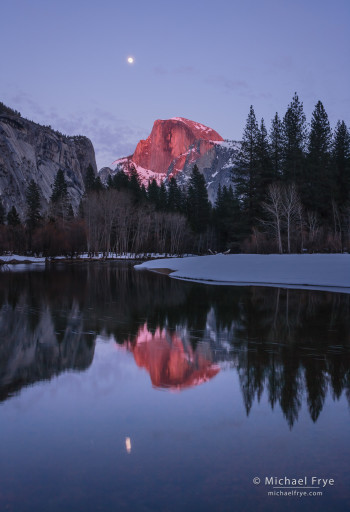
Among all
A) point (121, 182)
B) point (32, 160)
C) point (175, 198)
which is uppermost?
point (32, 160)

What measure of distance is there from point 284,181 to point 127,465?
43444mm

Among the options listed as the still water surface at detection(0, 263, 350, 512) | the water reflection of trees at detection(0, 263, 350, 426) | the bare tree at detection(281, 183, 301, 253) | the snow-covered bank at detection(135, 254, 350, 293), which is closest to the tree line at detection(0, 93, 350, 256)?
the bare tree at detection(281, 183, 301, 253)

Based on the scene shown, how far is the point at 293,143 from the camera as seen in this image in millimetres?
45844

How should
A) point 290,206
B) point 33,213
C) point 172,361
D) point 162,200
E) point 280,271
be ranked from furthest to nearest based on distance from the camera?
point 162,200
point 33,213
point 290,206
point 280,271
point 172,361

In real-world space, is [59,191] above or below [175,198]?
above

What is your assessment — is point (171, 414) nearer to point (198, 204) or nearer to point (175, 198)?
point (198, 204)

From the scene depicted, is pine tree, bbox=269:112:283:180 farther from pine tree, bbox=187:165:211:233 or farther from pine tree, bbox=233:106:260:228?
pine tree, bbox=187:165:211:233

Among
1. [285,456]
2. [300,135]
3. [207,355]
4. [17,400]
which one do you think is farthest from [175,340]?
[300,135]

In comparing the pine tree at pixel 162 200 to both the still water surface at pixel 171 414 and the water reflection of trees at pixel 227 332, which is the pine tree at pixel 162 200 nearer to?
the water reflection of trees at pixel 227 332

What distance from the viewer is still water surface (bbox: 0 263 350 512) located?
293 centimetres

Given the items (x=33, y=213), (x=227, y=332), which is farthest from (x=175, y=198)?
(x=227, y=332)

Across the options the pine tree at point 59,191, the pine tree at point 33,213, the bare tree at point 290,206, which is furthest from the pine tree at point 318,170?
the pine tree at point 59,191

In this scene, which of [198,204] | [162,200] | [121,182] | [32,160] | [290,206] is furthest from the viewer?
[32,160]

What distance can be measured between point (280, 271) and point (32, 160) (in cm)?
12465
